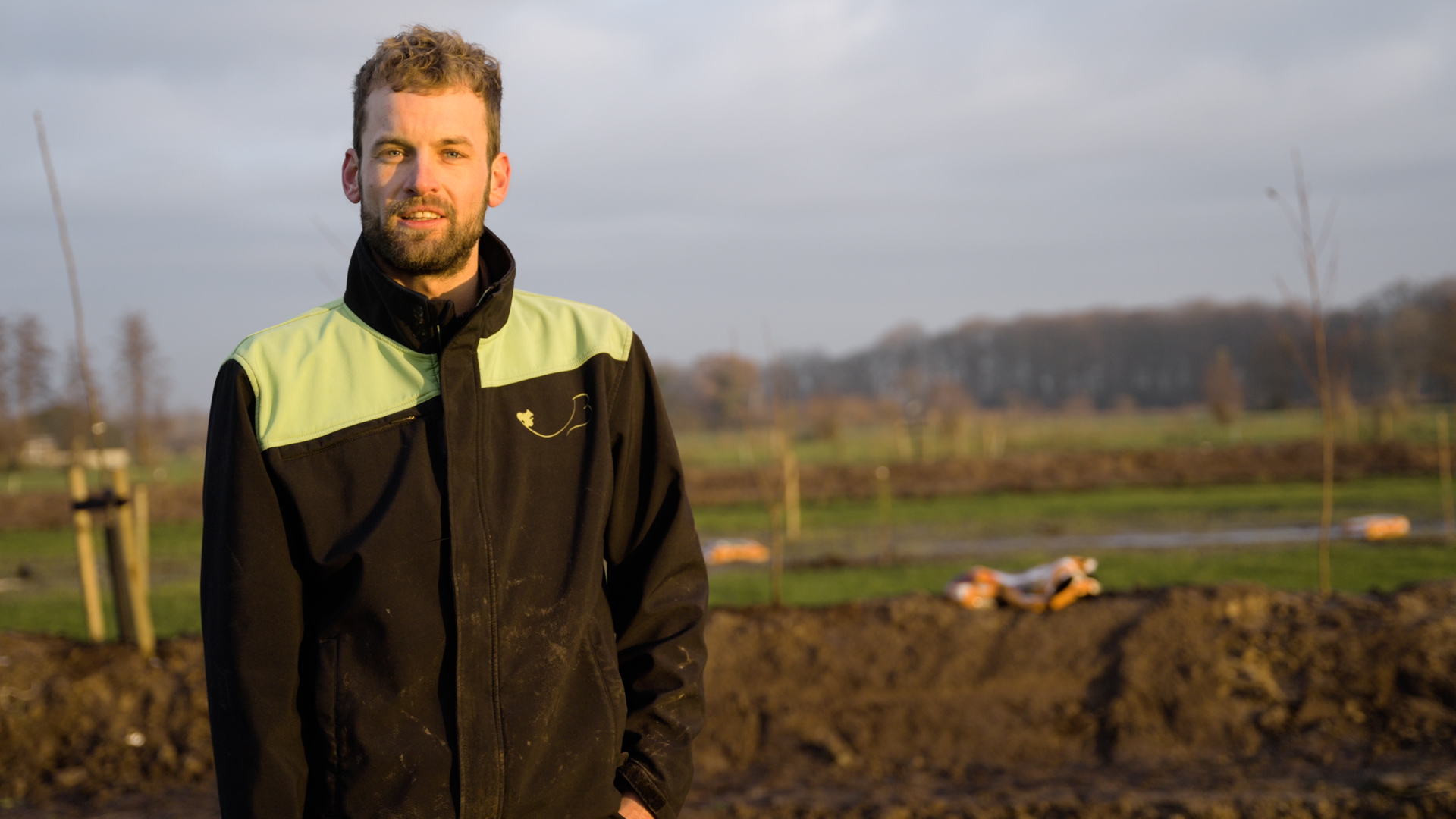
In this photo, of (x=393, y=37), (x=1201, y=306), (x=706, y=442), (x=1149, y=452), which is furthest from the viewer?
(x=1201, y=306)

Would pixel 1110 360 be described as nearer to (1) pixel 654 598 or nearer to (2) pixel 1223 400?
(2) pixel 1223 400

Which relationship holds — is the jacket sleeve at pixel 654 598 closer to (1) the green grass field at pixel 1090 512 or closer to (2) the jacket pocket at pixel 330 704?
(2) the jacket pocket at pixel 330 704

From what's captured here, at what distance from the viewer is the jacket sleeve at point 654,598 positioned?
73.8 inches

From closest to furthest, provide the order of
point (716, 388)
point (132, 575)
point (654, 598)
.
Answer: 1. point (654, 598)
2. point (132, 575)
3. point (716, 388)

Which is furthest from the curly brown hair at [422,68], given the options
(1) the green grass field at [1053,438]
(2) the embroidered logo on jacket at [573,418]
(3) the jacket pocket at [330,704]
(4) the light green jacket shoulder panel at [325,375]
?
(1) the green grass field at [1053,438]

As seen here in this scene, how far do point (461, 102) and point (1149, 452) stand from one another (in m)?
27.4

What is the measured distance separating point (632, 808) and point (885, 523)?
17.3 meters

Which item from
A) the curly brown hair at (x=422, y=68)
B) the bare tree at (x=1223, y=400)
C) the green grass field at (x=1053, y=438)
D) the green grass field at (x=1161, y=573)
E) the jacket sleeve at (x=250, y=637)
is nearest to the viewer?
the jacket sleeve at (x=250, y=637)

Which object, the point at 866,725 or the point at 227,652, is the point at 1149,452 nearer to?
the point at 866,725

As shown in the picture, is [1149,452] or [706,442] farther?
[706,442]

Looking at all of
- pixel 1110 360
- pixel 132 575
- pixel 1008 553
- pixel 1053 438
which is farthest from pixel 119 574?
pixel 1110 360

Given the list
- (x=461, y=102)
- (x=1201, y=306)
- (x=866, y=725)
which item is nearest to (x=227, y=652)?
(x=461, y=102)

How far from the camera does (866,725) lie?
21.9 feet

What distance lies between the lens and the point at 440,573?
1717 mm
